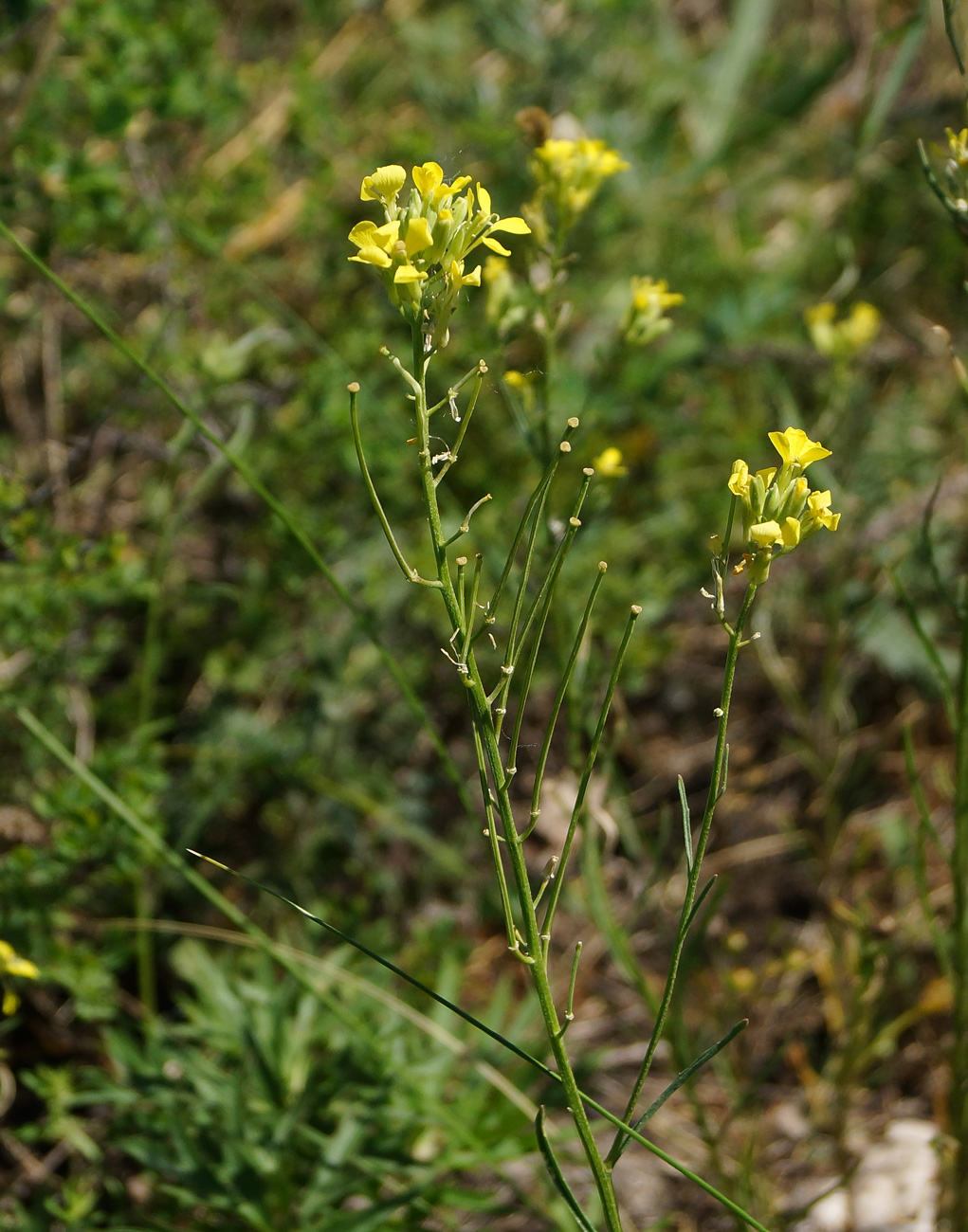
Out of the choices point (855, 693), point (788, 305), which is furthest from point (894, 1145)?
point (788, 305)

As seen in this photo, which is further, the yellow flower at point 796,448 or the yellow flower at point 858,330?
the yellow flower at point 858,330

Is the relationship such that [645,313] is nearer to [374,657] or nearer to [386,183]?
[386,183]

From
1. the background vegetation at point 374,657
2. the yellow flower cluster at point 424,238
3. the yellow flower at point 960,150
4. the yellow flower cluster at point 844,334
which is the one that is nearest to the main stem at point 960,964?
the background vegetation at point 374,657

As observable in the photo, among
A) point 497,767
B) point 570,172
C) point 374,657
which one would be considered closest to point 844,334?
point 570,172

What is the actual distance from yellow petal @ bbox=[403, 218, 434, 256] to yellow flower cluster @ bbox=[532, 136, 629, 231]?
0.71m

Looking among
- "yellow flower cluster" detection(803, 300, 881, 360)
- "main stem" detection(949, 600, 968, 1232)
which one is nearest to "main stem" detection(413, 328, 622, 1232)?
"main stem" detection(949, 600, 968, 1232)

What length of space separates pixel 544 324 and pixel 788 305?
1778 millimetres

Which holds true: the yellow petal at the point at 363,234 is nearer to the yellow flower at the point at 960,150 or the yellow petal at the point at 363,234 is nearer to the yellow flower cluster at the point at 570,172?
the yellow flower cluster at the point at 570,172

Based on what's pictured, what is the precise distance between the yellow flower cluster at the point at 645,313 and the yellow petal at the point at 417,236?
821mm

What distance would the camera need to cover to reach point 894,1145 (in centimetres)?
221

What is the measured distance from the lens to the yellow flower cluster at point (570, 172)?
1687 mm

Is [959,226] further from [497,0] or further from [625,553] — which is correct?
[497,0]

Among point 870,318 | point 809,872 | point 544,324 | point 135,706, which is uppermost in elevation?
point 544,324

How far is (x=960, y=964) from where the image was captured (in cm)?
157
